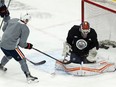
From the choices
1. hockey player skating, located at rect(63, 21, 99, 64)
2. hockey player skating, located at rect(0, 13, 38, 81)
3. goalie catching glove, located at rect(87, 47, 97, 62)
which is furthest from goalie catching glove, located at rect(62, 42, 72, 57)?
hockey player skating, located at rect(0, 13, 38, 81)

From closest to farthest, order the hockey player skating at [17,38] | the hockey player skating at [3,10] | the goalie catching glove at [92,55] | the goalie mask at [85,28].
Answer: the hockey player skating at [17,38] → the goalie mask at [85,28] → the goalie catching glove at [92,55] → the hockey player skating at [3,10]

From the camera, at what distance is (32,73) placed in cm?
503

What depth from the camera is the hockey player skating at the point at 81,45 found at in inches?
198

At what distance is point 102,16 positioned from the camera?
18.0 feet

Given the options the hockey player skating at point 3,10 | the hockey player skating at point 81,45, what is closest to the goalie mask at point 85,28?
the hockey player skating at point 81,45

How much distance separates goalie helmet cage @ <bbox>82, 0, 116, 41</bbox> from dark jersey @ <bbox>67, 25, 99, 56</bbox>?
496mm

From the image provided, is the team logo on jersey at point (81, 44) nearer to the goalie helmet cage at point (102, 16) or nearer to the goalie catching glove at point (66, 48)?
the goalie catching glove at point (66, 48)

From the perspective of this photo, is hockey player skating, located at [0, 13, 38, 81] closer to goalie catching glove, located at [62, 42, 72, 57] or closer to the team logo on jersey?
goalie catching glove, located at [62, 42, 72, 57]

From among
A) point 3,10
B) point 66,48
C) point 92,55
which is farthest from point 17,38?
point 3,10

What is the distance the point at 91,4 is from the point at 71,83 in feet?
4.51

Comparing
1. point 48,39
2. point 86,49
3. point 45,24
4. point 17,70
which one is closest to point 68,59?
point 86,49

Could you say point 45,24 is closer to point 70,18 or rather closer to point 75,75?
point 70,18

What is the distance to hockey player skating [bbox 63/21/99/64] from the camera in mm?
5023

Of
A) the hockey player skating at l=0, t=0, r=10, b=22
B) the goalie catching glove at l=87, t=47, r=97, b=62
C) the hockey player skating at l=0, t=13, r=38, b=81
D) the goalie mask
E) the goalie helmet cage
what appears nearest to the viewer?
the hockey player skating at l=0, t=13, r=38, b=81
